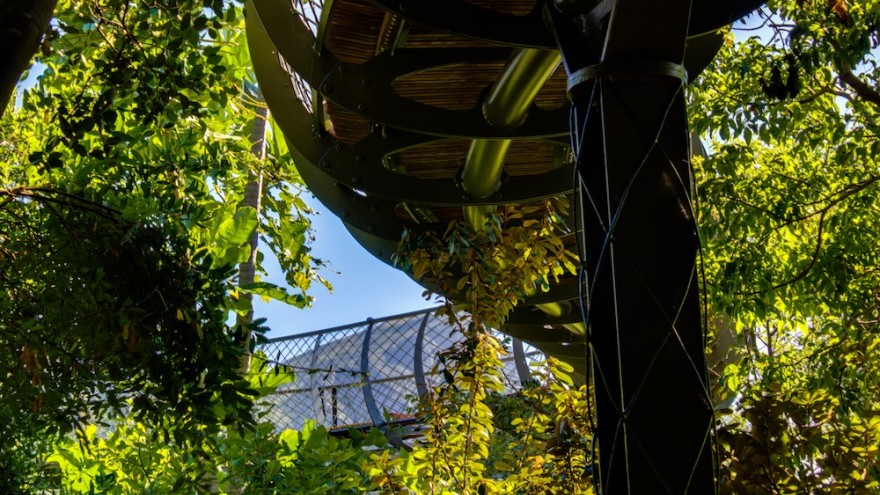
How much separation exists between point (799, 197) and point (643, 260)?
4384 mm

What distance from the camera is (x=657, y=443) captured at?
1.62 meters

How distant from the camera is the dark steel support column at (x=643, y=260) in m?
1.63

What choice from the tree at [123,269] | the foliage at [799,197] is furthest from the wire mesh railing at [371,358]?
the tree at [123,269]

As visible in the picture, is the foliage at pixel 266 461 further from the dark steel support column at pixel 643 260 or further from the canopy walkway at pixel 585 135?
the dark steel support column at pixel 643 260

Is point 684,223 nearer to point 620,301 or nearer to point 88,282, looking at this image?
point 620,301

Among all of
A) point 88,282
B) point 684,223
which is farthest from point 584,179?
point 88,282

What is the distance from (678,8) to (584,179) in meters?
0.42

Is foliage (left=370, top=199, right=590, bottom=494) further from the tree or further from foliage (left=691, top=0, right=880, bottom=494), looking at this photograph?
the tree

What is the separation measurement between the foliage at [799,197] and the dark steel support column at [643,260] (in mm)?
2356

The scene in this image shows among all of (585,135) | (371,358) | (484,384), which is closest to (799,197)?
(484,384)

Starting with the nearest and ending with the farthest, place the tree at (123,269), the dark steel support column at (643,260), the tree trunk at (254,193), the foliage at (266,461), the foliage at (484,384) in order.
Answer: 1. the dark steel support column at (643,260)
2. the tree at (123,269)
3. the foliage at (484,384)
4. the foliage at (266,461)
5. the tree trunk at (254,193)

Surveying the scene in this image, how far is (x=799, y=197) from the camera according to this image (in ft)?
18.3

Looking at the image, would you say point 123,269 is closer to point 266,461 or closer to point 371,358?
point 266,461

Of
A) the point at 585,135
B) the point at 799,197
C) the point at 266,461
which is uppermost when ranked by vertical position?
the point at 799,197
